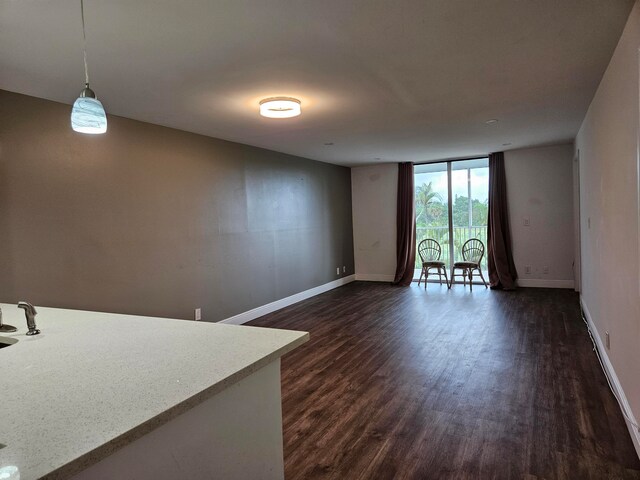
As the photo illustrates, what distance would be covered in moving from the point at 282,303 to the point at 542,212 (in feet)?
14.4

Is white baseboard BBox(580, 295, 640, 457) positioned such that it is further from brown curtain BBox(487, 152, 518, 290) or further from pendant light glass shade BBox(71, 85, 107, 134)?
pendant light glass shade BBox(71, 85, 107, 134)

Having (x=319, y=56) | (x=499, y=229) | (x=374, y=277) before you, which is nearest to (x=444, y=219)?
(x=499, y=229)

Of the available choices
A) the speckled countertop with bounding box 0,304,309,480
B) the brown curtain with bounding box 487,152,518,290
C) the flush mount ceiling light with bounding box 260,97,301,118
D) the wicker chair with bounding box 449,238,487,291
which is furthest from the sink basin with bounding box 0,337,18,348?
the brown curtain with bounding box 487,152,518,290

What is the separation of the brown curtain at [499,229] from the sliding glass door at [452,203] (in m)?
0.29

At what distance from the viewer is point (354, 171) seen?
8203mm

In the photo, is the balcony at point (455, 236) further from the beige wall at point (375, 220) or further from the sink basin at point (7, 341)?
the sink basin at point (7, 341)

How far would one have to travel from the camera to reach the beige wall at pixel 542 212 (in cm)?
647

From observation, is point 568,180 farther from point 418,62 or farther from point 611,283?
point 418,62

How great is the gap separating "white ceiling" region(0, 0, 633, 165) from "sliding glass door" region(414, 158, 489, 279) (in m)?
3.05

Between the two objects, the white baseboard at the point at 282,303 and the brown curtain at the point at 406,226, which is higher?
the brown curtain at the point at 406,226

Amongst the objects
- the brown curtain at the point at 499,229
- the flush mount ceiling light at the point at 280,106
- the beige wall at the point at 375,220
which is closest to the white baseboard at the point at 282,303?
the beige wall at the point at 375,220

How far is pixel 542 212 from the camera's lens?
666 cm

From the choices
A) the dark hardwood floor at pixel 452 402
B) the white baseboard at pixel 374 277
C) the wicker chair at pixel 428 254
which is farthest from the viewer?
the white baseboard at pixel 374 277

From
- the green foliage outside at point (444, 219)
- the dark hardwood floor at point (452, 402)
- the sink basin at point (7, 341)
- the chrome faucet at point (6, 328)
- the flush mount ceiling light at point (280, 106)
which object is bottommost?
the dark hardwood floor at point (452, 402)
